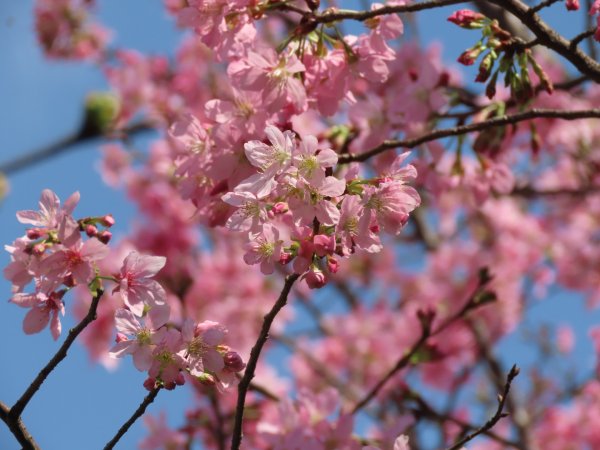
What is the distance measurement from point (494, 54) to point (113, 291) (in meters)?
1.08

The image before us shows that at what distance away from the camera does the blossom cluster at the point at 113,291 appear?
5.02ft

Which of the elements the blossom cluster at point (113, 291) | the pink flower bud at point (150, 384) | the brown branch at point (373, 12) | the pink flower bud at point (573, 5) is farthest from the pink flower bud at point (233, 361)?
the pink flower bud at point (573, 5)

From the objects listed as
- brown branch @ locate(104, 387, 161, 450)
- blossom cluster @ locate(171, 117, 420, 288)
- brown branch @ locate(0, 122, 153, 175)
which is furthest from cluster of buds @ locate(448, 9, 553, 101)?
brown branch @ locate(0, 122, 153, 175)

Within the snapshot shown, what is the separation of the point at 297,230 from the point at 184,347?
0.34 m

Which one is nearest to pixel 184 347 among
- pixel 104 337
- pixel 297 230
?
pixel 297 230

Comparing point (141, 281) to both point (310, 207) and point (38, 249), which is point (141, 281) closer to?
point (38, 249)

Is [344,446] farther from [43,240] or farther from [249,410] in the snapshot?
[43,240]

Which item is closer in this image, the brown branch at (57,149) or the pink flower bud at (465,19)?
the pink flower bud at (465,19)

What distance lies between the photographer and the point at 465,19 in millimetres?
1881

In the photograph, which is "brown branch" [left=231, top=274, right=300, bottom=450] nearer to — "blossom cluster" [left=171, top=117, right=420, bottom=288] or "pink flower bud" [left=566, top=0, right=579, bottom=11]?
"blossom cluster" [left=171, top=117, right=420, bottom=288]

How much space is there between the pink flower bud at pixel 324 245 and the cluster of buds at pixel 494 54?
68cm

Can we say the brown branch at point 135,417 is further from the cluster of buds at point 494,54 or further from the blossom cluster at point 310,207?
the cluster of buds at point 494,54

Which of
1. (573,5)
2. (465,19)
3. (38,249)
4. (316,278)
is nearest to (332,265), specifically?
(316,278)

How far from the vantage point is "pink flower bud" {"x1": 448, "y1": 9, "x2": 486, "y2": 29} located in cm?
188
